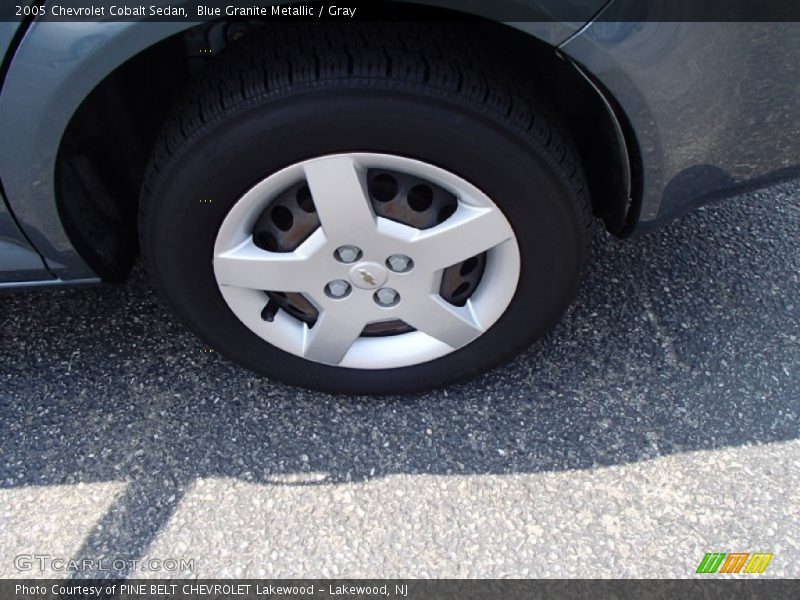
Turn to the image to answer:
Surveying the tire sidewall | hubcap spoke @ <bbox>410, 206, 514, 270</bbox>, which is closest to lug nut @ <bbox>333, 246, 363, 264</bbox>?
hubcap spoke @ <bbox>410, 206, 514, 270</bbox>

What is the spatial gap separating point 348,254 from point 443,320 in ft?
0.97

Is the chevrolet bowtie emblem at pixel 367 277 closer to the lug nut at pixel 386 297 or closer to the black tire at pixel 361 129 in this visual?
the lug nut at pixel 386 297

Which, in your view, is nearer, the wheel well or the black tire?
the black tire

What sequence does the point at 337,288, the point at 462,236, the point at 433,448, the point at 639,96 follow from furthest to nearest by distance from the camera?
the point at 433,448 < the point at 337,288 < the point at 462,236 < the point at 639,96

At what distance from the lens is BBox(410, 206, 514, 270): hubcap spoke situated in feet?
5.33

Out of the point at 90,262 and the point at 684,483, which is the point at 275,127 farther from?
the point at 684,483

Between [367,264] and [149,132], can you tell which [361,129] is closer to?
[367,264]

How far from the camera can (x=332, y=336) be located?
1.84 meters

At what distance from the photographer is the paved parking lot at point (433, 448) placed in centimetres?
167

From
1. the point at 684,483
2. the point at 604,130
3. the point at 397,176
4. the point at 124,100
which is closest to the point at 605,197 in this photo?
the point at 604,130

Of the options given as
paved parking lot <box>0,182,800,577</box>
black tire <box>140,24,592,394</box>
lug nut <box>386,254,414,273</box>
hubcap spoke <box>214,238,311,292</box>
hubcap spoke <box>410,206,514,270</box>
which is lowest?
paved parking lot <box>0,182,800,577</box>

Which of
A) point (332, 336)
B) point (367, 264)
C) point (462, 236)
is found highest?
point (462, 236)

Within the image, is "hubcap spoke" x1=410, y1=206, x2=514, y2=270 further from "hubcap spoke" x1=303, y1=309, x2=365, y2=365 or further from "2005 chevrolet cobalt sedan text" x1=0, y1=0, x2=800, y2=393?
"hubcap spoke" x1=303, y1=309, x2=365, y2=365

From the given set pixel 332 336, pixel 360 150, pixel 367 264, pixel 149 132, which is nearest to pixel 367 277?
pixel 367 264
